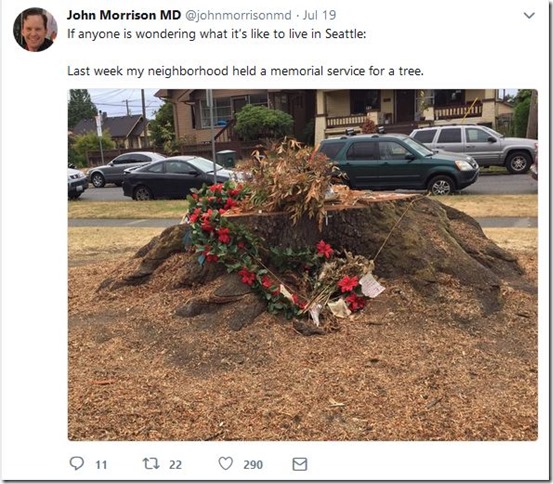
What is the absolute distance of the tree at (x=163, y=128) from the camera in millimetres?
27527

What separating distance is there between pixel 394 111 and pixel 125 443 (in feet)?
77.2

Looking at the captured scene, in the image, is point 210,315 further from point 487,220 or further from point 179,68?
point 487,220

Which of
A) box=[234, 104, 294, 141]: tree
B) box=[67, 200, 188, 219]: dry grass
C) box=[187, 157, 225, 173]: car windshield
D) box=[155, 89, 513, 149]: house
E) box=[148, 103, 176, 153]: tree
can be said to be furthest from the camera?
box=[148, 103, 176, 153]: tree

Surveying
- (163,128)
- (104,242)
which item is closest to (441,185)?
(104,242)

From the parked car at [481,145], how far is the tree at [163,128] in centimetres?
1491

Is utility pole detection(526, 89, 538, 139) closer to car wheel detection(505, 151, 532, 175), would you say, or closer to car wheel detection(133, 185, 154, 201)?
car wheel detection(505, 151, 532, 175)

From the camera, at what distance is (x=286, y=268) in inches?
145

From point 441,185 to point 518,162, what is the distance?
5.00m

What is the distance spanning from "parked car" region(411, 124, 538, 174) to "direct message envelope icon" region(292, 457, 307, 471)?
1392 cm

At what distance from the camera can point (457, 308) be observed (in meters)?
3.44

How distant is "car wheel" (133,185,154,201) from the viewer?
13.3 m

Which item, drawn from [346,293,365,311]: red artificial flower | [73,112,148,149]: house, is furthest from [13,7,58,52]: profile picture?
[73,112,148,149]: house

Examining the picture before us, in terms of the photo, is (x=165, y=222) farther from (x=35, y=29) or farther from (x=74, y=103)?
(x=35, y=29)

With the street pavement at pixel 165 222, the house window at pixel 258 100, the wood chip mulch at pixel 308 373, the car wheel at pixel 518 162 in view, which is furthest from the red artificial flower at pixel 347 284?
the house window at pixel 258 100
